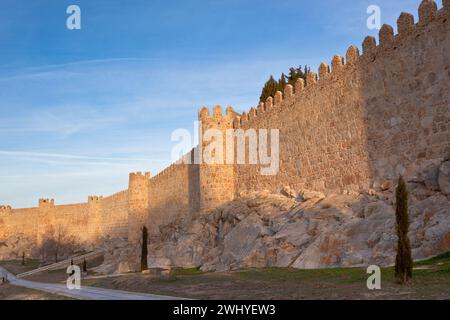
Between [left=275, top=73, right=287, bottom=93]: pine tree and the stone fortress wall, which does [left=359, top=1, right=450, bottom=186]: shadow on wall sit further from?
[left=275, top=73, right=287, bottom=93]: pine tree

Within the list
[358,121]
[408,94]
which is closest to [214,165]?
[358,121]

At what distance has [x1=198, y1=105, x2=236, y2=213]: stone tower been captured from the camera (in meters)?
30.6

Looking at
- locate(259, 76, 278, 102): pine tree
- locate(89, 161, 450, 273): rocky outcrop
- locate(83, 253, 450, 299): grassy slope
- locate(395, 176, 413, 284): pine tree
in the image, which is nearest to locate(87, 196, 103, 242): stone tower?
locate(259, 76, 278, 102): pine tree

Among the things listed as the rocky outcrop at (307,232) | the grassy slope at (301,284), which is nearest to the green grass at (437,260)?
the grassy slope at (301,284)

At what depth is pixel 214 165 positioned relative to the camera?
30.8m

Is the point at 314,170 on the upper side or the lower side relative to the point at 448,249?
upper

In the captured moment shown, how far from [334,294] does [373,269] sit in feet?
11.1

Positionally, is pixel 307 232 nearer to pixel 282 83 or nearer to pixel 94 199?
pixel 282 83

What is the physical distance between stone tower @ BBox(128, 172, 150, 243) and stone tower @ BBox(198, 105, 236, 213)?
12.4 m

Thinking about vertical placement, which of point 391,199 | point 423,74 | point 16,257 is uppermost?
point 423,74

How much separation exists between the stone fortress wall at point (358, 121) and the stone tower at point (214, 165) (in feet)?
0.19

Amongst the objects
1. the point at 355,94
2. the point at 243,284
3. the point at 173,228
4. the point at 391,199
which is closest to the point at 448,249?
the point at 391,199
